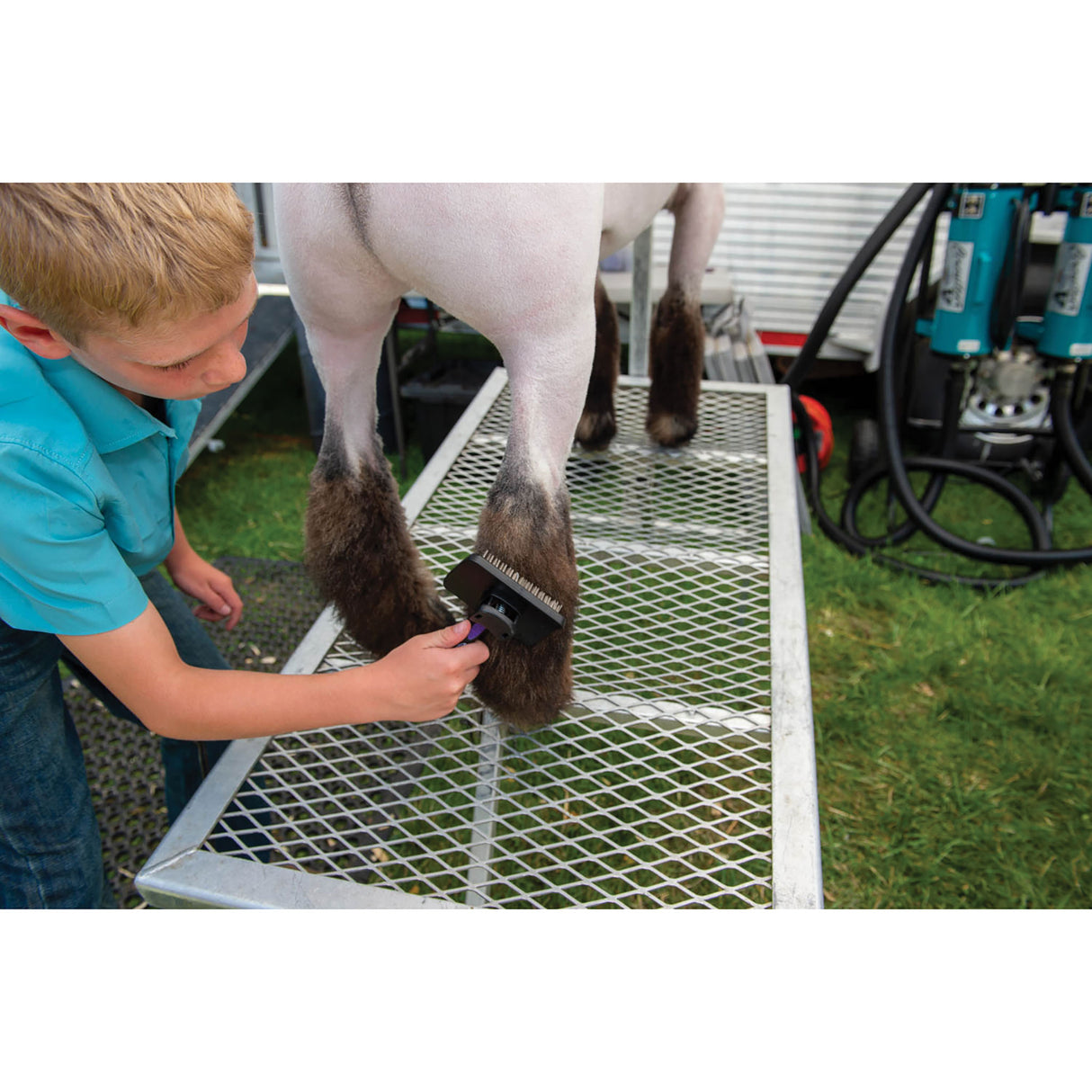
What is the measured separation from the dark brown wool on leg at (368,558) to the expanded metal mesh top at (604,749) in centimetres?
12

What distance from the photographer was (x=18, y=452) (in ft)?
2.39

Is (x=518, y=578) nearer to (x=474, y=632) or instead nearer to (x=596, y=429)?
(x=474, y=632)

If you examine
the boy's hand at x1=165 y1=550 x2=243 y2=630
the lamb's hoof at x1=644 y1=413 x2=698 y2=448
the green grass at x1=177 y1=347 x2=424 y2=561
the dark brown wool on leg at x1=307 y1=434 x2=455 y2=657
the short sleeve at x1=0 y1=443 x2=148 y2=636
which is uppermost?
the short sleeve at x1=0 y1=443 x2=148 y2=636

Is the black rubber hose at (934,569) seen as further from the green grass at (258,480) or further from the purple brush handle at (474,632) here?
the purple brush handle at (474,632)

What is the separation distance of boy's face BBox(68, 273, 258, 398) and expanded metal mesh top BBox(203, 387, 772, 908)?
51cm

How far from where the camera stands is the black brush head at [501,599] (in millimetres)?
932

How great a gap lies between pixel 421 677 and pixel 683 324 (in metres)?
1.13

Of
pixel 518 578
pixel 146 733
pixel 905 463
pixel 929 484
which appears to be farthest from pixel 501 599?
→ pixel 929 484

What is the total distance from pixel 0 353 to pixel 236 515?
1.85m

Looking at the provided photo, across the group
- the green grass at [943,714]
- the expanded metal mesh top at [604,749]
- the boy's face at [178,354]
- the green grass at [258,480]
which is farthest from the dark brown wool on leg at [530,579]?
the green grass at [258,480]

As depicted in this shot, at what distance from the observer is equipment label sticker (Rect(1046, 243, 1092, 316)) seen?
1.93 metres

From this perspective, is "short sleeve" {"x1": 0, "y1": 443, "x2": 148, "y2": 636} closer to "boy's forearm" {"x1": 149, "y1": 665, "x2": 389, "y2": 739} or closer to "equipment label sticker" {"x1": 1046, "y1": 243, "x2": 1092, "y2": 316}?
"boy's forearm" {"x1": 149, "y1": 665, "x2": 389, "y2": 739}

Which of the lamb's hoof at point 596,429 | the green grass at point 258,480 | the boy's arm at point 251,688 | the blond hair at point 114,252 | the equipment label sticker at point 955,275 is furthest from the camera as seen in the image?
the green grass at point 258,480

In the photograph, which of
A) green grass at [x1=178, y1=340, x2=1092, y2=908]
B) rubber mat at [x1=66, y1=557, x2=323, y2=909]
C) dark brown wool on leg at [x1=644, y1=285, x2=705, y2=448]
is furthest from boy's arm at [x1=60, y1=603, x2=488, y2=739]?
dark brown wool on leg at [x1=644, y1=285, x2=705, y2=448]
